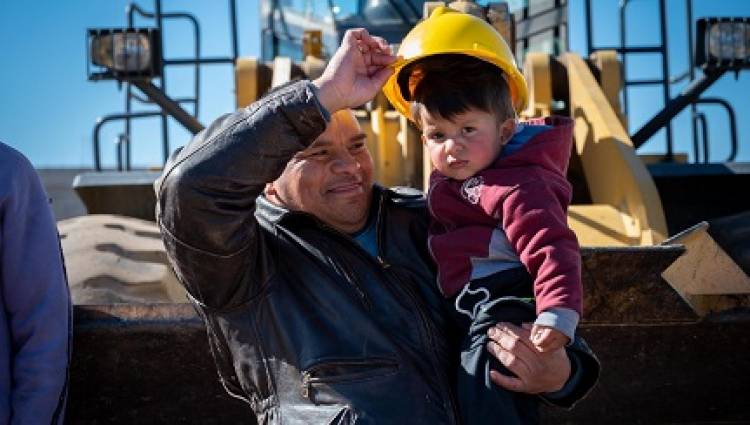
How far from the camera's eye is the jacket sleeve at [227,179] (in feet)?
6.26

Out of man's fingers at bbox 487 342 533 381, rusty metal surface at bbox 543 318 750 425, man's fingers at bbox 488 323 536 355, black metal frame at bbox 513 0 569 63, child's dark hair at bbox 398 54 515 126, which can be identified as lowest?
rusty metal surface at bbox 543 318 750 425

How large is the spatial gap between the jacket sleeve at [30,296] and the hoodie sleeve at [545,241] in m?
0.95

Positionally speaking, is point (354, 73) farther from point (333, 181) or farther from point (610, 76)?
point (610, 76)

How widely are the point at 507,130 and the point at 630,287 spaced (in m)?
0.48

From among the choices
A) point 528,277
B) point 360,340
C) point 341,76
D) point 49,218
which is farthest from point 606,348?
point 49,218

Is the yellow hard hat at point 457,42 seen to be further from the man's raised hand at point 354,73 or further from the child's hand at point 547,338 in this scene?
the child's hand at point 547,338

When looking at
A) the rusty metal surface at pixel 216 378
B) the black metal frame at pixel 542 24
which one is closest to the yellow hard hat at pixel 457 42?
the rusty metal surface at pixel 216 378

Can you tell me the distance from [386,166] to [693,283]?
1.65 meters

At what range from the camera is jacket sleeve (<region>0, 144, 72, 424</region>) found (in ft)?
7.18

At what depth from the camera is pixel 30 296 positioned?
2223mm

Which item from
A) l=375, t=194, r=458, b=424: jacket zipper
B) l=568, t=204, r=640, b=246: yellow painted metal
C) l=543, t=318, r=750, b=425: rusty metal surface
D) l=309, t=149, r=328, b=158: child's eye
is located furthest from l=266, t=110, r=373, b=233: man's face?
l=568, t=204, r=640, b=246: yellow painted metal

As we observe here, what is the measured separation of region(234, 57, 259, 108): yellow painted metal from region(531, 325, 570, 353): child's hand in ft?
8.95

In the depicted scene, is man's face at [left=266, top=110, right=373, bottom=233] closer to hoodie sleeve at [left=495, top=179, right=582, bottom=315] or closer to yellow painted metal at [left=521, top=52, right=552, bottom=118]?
hoodie sleeve at [left=495, top=179, right=582, bottom=315]

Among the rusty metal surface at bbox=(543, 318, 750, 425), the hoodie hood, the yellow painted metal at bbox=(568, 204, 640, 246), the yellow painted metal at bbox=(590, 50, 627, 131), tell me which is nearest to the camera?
the hoodie hood
